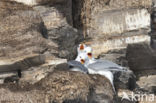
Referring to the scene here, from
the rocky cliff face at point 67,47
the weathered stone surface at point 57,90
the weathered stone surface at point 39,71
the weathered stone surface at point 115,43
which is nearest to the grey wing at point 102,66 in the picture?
the rocky cliff face at point 67,47

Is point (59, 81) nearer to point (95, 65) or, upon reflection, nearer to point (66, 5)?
point (95, 65)

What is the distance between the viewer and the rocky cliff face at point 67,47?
362cm

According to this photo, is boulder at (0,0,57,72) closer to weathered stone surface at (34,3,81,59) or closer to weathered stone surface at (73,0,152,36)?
weathered stone surface at (34,3,81,59)

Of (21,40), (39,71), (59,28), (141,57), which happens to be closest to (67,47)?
(59,28)

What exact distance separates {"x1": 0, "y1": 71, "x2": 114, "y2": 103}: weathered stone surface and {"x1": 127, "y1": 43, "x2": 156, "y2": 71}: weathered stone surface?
303 cm

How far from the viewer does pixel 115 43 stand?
264 inches

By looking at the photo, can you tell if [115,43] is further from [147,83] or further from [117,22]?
[147,83]

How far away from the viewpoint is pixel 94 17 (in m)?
6.99

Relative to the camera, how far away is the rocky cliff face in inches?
142

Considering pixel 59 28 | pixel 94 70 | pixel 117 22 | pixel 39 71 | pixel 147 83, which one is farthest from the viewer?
pixel 117 22

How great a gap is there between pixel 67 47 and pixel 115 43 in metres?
1.21

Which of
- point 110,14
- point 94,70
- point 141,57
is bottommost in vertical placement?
point 141,57

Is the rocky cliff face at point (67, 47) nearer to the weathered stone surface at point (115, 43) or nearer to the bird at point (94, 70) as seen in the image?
the weathered stone surface at point (115, 43)

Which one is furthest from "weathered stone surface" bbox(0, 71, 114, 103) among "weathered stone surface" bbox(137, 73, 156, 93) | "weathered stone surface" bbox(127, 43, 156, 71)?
"weathered stone surface" bbox(127, 43, 156, 71)
